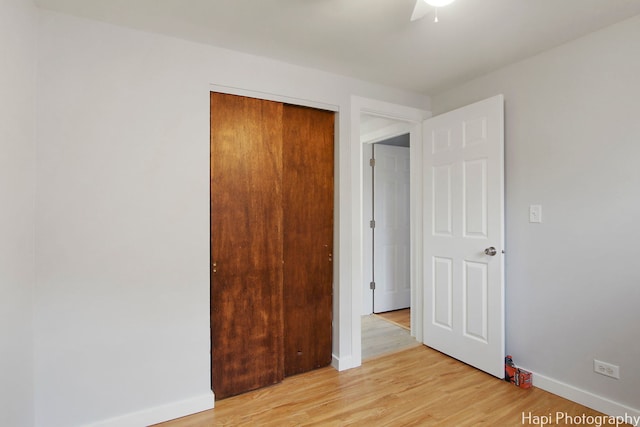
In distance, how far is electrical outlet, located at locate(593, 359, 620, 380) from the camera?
1.92m

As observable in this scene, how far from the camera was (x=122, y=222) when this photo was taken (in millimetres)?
1872

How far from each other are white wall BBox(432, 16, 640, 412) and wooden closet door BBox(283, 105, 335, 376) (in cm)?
137

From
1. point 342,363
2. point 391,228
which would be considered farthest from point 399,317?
point 342,363

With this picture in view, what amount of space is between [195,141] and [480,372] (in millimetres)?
2630

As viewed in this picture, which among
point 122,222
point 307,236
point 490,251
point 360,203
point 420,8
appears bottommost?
point 490,251

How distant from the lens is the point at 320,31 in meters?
1.97

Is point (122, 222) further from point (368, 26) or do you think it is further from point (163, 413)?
point (368, 26)

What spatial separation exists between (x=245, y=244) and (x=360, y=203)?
3.25 feet

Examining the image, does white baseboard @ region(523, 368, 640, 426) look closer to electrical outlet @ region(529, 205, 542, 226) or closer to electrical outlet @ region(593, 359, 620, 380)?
electrical outlet @ region(593, 359, 620, 380)

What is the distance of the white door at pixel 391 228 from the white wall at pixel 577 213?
70.1 inches

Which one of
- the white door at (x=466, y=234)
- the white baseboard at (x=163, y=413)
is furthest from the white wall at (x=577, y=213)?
the white baseboard at (x=163, y=413)

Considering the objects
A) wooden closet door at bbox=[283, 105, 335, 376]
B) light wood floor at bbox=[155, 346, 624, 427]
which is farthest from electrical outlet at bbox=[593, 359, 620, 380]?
wooden closet door at bbox=[283, 105, 335, 376]

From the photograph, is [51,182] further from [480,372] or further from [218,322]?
[480,372]

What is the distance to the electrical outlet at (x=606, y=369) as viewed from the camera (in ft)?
6.30
